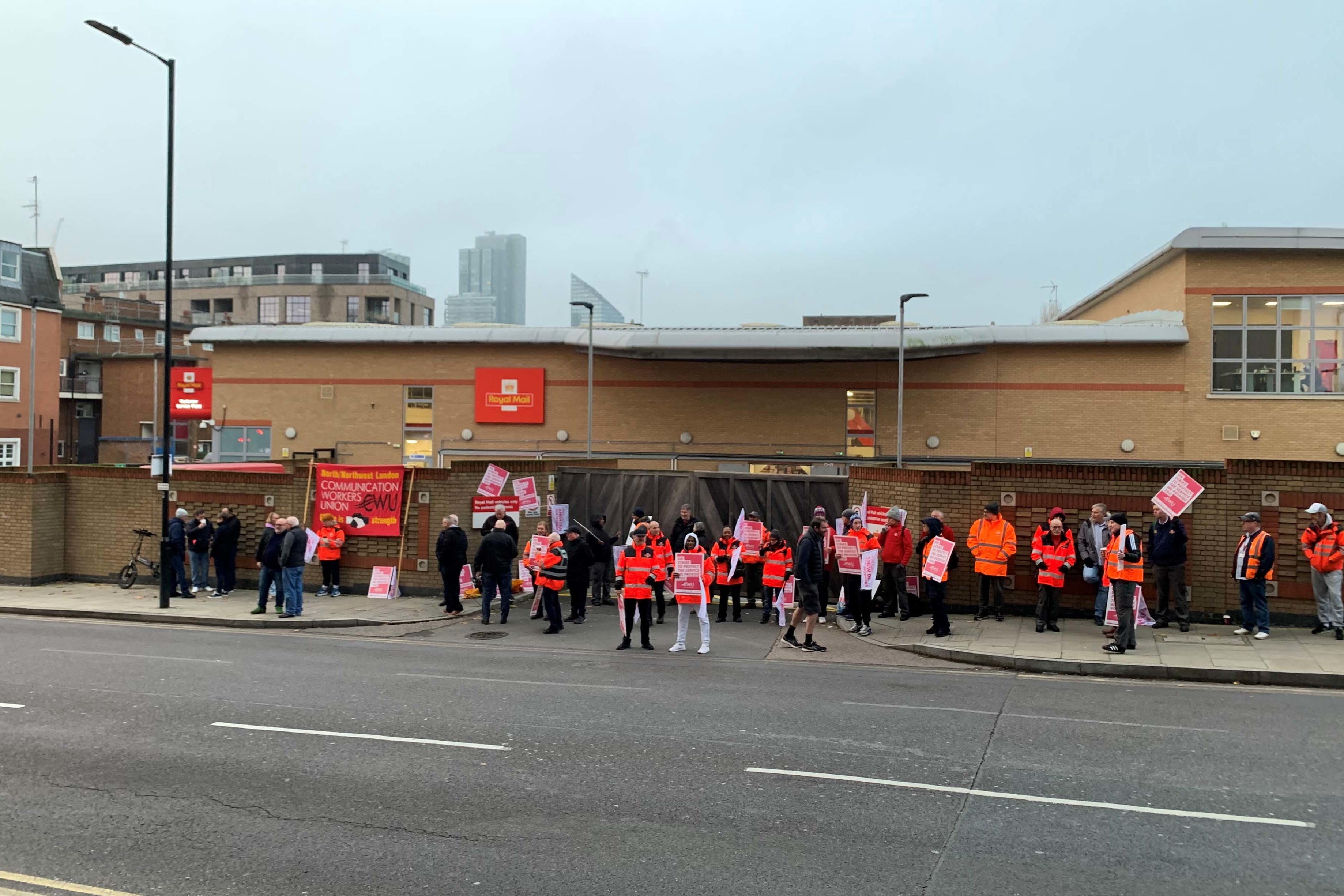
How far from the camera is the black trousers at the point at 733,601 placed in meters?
16.9

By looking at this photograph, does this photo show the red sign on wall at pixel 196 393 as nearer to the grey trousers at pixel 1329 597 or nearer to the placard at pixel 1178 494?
the placard at pixel 1178 494

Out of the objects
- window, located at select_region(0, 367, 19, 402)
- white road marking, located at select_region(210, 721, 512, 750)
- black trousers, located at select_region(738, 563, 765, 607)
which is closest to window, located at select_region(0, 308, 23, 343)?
window, located at select_region(0, 367, 19, 402)

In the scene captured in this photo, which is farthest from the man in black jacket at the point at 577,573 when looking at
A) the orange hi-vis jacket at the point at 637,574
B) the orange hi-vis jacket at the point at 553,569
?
the orange hi-vis jacket at the point at 637,574

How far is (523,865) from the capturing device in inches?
234

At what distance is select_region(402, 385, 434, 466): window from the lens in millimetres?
34469

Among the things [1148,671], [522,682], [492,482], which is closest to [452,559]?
[492,482]

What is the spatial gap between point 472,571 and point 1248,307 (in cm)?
2412

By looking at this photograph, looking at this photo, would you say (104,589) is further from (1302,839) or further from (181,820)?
(1302,839)

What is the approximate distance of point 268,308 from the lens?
95375 mm

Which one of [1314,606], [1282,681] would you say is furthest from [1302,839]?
[1314,606]

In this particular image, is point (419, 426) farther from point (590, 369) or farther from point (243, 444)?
point (590, 369)

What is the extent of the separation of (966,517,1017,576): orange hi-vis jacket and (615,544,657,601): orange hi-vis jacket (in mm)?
5282

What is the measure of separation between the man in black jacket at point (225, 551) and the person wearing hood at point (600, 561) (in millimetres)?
7012

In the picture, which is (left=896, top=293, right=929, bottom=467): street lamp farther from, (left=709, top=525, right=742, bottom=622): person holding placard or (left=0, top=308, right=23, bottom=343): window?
(left=0, top=308, right=23, bottom=343): window
